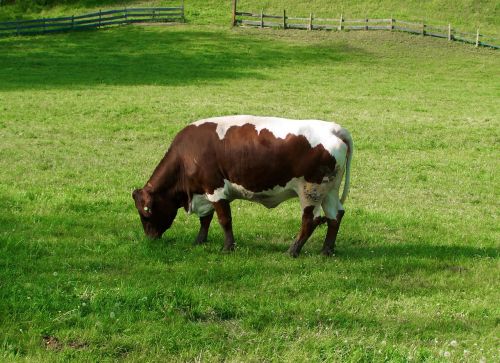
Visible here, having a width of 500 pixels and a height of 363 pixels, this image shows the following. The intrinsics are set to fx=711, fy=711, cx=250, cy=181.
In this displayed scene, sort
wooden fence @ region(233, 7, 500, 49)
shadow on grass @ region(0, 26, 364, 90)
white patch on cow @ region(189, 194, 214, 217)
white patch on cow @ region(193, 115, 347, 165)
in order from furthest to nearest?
1. wooden fence @ region(233, 7, 500, 49)
2. shadow on grass @ region(0, 26, 364, 90)
3. white patch on cow @ region(189, 194, 214, 217)
4. white patch on cow @ region(193, 115, 347, 165)

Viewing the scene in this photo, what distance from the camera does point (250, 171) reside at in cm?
954

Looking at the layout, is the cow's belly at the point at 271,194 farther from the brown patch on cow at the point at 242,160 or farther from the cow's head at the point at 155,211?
the cow's head at the point at 155,211

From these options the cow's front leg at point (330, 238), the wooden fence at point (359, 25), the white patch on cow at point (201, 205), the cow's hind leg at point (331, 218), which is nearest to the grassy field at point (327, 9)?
the wooden fence at point (359, 25)

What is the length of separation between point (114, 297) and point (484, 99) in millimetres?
27256

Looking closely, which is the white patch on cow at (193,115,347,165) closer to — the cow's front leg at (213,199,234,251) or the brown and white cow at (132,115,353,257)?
the brown and white cow at (132,115,353,257)

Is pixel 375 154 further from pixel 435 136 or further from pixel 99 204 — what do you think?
pixel 99 204

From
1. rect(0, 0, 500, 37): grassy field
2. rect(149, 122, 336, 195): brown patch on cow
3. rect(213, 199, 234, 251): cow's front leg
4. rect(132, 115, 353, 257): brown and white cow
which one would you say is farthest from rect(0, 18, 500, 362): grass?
rect(0, 0, 500, 37): grassy field

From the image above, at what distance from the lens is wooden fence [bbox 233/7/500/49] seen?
4878cm

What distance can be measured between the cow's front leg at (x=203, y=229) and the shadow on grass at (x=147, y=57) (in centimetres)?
2177

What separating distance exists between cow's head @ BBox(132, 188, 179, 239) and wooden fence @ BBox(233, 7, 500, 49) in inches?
1630

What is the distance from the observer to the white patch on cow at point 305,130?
9.32 meters

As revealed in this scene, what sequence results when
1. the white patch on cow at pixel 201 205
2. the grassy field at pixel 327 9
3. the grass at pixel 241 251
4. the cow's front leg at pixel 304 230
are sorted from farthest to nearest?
the grassy field at pixel 327 9 → the white patch on cow at pixel 201 205 → the cow's front leg at pixel 304 230 → the grass at pixel 241 251

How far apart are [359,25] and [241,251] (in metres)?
43.4

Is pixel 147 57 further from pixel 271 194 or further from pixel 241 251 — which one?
pixel 241 251
